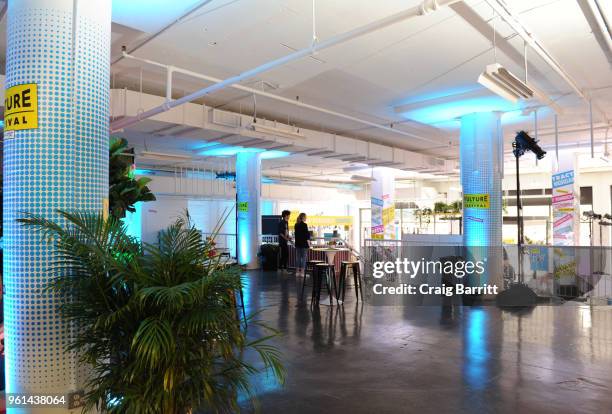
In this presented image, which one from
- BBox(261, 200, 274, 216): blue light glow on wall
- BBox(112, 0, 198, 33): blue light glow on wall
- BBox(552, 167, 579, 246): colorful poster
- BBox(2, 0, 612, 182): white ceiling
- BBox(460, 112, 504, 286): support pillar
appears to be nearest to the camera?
BBox(112, 0, 198, 33): blue light glow on wall

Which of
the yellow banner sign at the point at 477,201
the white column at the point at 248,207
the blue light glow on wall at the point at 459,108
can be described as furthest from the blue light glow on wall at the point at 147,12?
the white column at the point at 248,207

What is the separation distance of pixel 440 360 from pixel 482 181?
5.45 m

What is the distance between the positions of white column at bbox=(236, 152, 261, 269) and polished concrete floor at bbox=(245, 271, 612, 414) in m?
5.40

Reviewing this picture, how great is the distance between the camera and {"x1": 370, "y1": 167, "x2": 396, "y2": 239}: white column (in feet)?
51.5

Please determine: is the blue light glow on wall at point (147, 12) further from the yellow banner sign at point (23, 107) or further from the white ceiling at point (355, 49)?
the yellow banner sign at point (23, 107)

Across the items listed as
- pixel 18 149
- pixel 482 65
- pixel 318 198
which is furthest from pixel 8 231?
pixel 318 198

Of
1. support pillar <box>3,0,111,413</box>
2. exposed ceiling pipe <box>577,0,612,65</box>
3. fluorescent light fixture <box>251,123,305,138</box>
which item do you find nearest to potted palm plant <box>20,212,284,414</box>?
support pillar <box>3,0,111,413</box>

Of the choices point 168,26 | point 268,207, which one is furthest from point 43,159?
point 268,207

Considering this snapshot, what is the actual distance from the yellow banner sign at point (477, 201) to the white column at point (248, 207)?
582 cm

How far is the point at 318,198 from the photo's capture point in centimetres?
2194

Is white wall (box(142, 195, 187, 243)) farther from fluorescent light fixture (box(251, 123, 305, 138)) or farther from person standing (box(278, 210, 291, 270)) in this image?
fluorescent light fixture (box(251, 123, 305, 138))

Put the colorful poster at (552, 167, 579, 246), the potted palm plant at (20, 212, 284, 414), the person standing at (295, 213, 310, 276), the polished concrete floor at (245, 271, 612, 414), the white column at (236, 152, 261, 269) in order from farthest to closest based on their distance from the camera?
the white column at (236, 152, 261, 269)
the colorful poster at (552, 167, 579, 246)
the person standing at (295, 213, 310, 276)
the polished concrete floor at (245, 271, 612, 414)
the potted palm plant at (20, 212, 284, 414)

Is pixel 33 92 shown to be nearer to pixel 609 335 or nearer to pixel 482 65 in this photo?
pixel 482 65

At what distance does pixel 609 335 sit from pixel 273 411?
4.73 m
